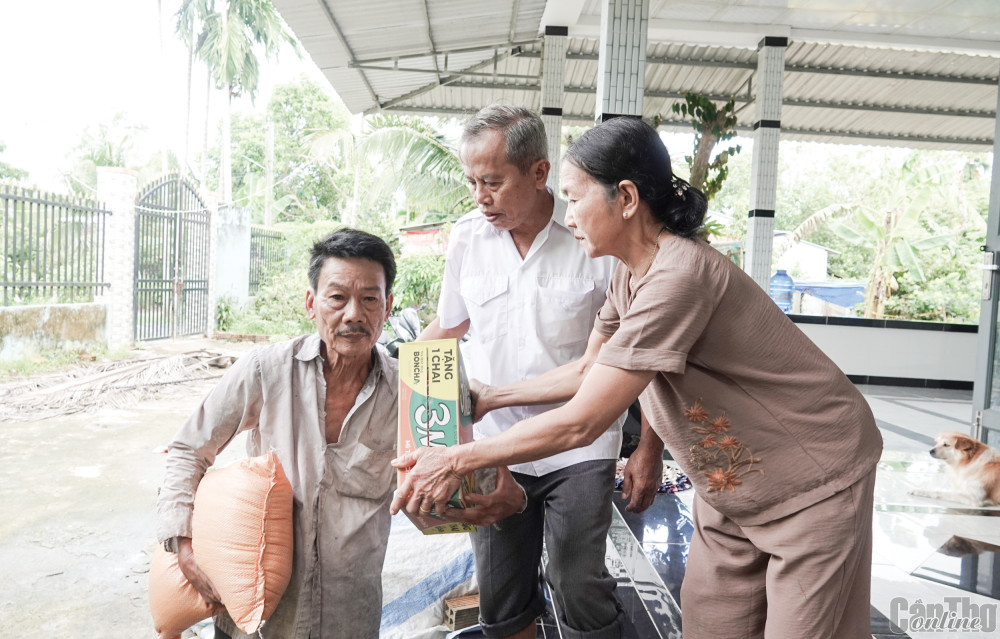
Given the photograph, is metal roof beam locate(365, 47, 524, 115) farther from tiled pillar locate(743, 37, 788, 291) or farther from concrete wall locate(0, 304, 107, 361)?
concrete wall locate(0, 304, 107, 361)

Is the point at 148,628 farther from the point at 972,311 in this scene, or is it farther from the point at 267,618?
the point at 972,311

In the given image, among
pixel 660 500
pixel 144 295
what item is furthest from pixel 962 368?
pixel 144 295

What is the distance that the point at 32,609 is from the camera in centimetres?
332

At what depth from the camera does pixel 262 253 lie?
16.9m

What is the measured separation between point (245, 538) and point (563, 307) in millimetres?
1110

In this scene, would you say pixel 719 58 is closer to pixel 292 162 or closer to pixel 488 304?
pixel 488 304

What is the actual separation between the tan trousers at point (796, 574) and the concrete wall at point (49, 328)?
9659 millimetres

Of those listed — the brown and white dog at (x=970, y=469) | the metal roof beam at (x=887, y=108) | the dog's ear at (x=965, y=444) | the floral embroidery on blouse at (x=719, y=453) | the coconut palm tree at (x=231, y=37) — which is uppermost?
the coconut palm tree at (x=231, y=37)

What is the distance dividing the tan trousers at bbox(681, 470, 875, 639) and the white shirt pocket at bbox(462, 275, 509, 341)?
2.93 feet

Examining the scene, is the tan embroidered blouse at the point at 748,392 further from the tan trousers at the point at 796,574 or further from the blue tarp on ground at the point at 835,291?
the blue tarp on ground at the point at 835,291

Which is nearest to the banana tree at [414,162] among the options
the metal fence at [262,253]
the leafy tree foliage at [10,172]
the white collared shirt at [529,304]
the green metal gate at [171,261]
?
the green metal gate at [171,261]

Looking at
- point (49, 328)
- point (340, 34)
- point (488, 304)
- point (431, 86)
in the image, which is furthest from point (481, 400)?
point (49, 328)

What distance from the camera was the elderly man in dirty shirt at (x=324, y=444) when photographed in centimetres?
193

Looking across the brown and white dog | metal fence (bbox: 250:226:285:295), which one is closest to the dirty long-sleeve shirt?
the brown and white dog
